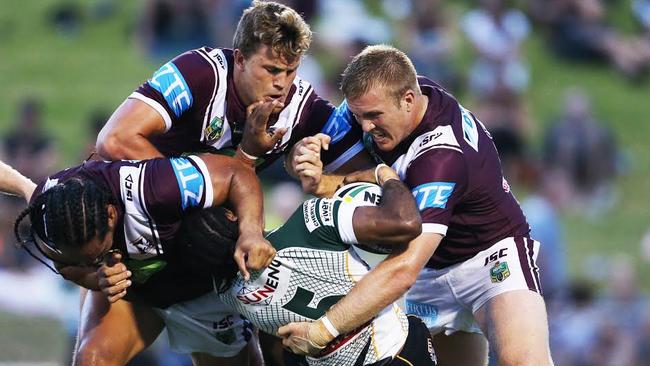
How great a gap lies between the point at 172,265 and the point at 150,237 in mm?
303

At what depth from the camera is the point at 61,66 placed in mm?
14500

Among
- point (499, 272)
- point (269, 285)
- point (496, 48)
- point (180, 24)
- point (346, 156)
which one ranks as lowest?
point (180, 24)

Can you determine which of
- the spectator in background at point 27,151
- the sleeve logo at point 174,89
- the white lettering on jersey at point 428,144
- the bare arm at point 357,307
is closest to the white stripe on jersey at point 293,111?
the sleeve logo at point 174,89

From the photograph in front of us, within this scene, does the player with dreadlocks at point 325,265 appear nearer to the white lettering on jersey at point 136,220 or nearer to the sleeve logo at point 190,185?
the sleeve logo at point 190,185

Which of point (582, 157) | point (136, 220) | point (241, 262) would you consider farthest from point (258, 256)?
point (582, 157)

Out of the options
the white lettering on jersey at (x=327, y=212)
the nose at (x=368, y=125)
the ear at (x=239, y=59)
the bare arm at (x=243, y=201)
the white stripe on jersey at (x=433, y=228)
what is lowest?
the white stripe on jersey at (x=433, y=228)

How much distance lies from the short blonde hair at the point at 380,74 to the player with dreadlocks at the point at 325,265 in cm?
53

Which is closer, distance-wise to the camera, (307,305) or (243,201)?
(307,305)

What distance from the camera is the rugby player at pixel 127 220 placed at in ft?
16.1

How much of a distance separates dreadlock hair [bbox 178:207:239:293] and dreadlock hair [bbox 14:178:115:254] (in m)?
0.38

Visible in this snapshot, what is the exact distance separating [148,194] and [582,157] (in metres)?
8.47

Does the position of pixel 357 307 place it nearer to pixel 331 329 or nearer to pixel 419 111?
pixel 331 329

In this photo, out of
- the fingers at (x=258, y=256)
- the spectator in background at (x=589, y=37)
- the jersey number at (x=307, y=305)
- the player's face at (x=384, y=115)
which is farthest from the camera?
the spectator in background at (x=589, y=37)

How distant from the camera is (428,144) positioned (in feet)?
18.0
